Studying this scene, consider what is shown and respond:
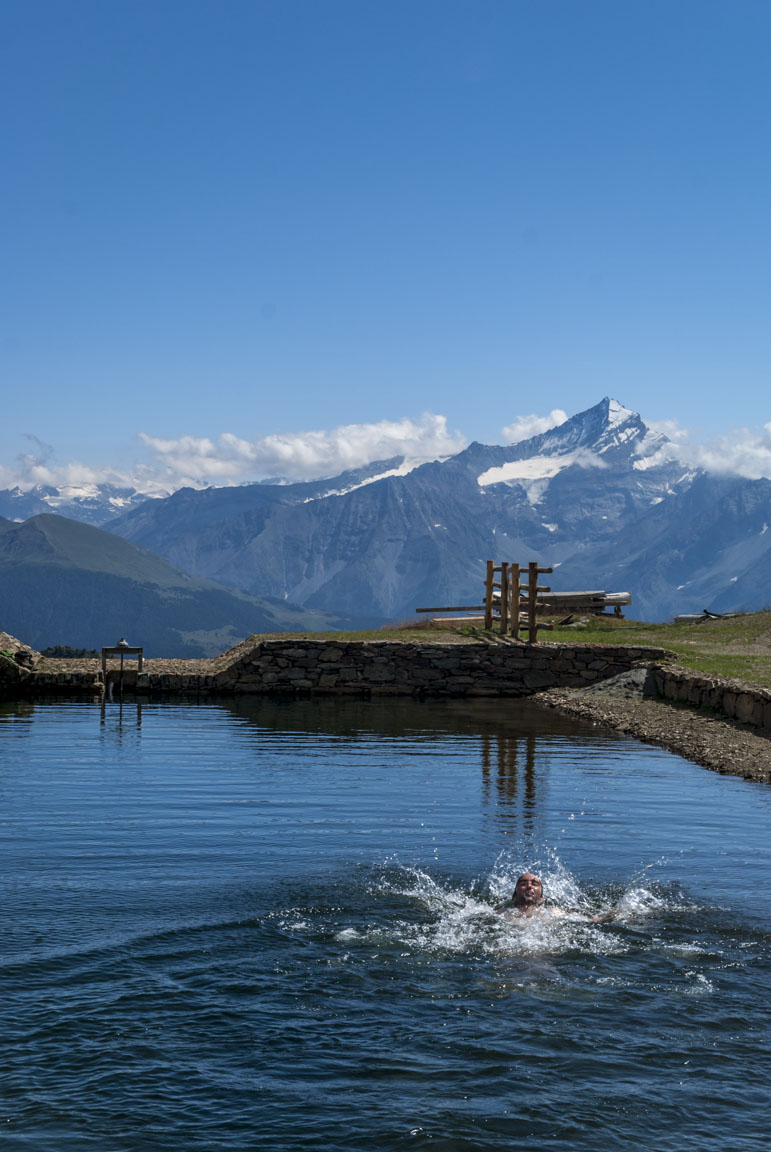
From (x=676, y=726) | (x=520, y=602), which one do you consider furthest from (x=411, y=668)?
(x=676, y=726)

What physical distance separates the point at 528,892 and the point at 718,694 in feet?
65.8

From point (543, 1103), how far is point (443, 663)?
33.3 m

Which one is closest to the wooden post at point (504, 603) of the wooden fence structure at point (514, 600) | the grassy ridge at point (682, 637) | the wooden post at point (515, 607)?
the wooden fence structure at point (514, 600)

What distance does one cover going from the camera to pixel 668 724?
Result: 1211 inches

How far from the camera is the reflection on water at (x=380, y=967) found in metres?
8.08

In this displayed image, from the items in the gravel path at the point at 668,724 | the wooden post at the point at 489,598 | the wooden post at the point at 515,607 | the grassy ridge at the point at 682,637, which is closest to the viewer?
the gravel path at the point at 668,724

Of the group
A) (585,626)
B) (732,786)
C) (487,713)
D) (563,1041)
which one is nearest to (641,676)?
(487,713)

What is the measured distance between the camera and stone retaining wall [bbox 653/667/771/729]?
2830 centimetres

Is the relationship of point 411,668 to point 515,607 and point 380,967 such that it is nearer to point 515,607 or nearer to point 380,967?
point 515,607

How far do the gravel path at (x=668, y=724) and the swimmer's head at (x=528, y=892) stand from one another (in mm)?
11476

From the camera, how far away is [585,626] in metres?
47.5

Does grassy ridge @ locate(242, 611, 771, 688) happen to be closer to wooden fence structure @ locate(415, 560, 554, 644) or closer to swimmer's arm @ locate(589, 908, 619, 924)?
wooden fence structure @ locate(415, 560, 554, 644)

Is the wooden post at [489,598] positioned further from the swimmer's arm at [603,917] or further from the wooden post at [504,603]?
the swimmer's arm at [603,917]

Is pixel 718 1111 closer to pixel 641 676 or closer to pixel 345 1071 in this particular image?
pixel 345 1071
